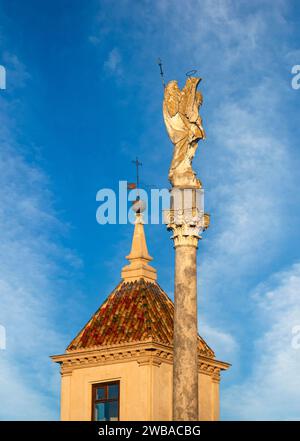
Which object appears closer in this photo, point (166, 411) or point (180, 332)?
point (180, 332)

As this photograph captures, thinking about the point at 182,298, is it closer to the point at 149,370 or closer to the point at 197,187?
the point at 197,187

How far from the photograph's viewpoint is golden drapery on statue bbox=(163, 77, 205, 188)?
32188 mm

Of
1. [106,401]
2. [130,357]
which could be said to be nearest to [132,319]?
[130,357]

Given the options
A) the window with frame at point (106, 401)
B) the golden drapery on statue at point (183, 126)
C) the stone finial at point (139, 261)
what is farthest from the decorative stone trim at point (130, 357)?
the golden drapery on statue at point (183, 126)

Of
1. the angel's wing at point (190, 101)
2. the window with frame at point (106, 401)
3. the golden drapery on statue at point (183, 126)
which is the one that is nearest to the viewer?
the golden drapery on statue at point (183, 126)

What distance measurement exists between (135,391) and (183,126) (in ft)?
44.4

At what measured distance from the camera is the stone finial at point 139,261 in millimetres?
46156

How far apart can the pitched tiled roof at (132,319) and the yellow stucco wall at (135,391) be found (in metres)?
0.97

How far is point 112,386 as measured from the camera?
4369cm

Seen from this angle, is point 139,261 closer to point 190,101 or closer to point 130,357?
point 130,357

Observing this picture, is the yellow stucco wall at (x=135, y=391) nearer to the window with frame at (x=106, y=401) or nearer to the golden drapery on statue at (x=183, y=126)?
the window with frame at (x=106, y=401)

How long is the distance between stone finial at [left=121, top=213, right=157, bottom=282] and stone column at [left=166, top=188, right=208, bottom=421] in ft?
46.2
